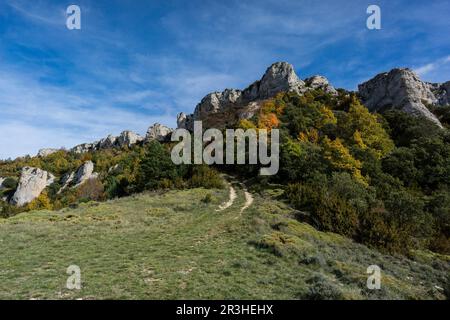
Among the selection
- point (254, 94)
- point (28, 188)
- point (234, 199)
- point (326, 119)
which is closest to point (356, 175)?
point (234, 199)

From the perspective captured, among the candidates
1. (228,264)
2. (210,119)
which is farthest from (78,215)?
(210,119)

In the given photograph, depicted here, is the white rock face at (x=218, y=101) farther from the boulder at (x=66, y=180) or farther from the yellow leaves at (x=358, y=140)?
the yellow leaves at (x=358, y=140)

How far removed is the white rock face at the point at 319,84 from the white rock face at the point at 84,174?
2829 inches

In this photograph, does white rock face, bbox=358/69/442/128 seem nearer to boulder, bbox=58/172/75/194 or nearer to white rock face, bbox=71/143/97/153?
boulder, bbox=58/172/75/194

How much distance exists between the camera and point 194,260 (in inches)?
551

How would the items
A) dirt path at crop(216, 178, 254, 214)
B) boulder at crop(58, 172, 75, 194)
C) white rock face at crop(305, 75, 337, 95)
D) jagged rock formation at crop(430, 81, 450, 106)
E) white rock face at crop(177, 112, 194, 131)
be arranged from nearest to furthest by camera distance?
dirt path at crop(216, 178, 254, 214) < jagged rock formation at crop(430, 81, 450, 106) < white rock face at crop(305, 75, 337, 95) < boulder at crop(58, 172, 75, 194) < white rock face at crop(177, 112, 194, 131)

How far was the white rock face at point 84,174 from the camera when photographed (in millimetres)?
95531

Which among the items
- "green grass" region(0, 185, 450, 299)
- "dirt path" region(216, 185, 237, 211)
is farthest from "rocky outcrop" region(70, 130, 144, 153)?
"green grass" region(0, 185, 450, 299)

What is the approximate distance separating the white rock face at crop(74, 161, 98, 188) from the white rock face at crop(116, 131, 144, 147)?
34.6m

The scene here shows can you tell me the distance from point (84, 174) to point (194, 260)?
304ft

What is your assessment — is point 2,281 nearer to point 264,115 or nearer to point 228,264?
point 228,264

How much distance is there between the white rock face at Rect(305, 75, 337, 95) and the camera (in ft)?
312

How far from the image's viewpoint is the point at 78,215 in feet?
84.6

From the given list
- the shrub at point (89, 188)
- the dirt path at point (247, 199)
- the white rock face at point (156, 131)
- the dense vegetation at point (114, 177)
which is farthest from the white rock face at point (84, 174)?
the dirt path at point (247, 199)
